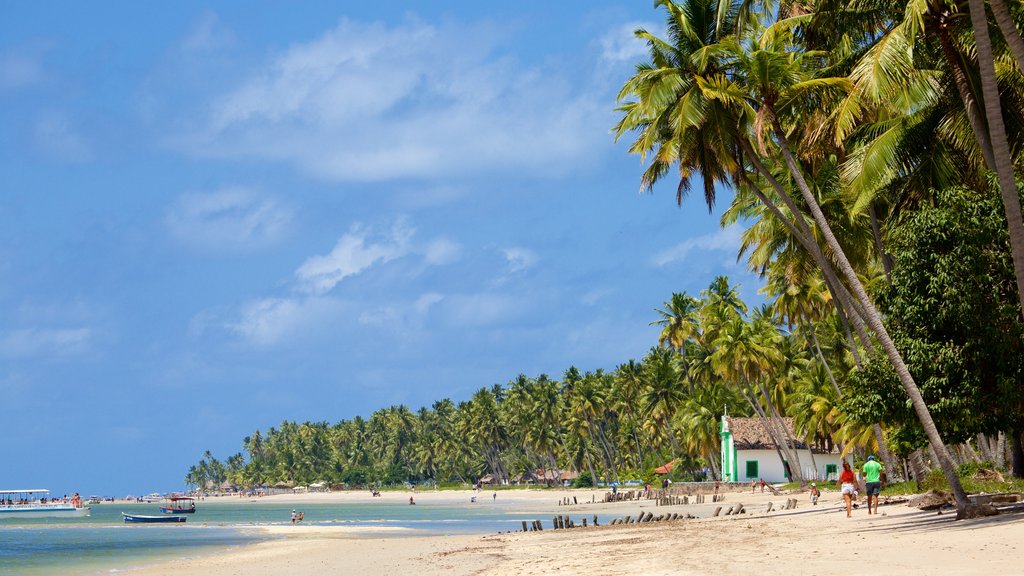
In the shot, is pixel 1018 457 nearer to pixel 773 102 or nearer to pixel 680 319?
pixel 773 102

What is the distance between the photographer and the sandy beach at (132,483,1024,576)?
49.9 feet

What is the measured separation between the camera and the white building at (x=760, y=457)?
7438 centimetres

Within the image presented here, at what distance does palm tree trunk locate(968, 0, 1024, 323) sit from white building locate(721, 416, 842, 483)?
192ft

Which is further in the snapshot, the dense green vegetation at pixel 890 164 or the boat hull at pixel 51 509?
the boat hull at pixel 51 509

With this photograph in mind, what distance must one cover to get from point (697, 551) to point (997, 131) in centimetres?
1002

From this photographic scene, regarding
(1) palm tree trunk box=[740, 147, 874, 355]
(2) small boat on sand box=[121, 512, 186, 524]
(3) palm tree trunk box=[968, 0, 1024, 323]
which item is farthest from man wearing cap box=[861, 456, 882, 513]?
(2) small boat on sand box=[121, 512, 186, 524]

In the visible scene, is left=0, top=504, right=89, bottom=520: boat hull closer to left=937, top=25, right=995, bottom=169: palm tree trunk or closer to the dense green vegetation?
the dense green vegetation

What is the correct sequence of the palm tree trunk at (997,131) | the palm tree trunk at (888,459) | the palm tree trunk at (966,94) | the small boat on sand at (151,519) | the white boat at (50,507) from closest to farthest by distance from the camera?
1. the palm tree trunk at (997,131)
2. the palm tree trunk at (966,94)
3. the palm tree trunk at (888,459)
4. the small boat on sand at (151,519)
5. the white boat at (50,507)

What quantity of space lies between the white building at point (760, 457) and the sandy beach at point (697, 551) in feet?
130

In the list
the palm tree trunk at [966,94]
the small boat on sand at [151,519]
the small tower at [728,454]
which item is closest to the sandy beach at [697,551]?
the palm tree trunk at [966,94]

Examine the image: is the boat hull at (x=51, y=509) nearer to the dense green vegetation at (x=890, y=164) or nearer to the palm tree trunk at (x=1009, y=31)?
the dense green vegetation at (x=890, y=164)

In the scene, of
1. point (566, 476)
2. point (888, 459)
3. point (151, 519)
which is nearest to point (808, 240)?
point (888, 459)

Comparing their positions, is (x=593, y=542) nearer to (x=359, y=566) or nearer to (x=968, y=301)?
(x=359, y=566)

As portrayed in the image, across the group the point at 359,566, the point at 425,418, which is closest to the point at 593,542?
the point at 359,566
